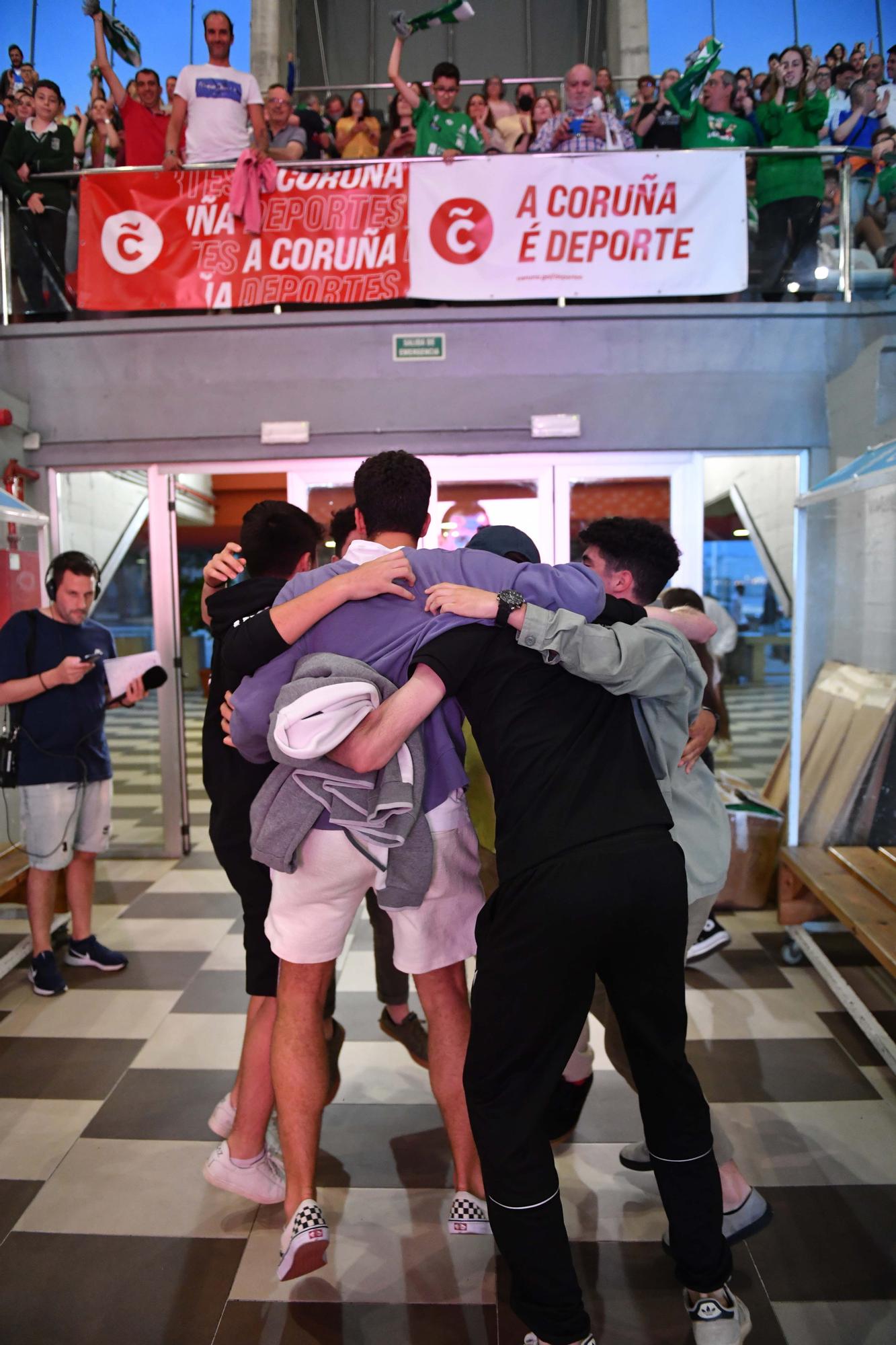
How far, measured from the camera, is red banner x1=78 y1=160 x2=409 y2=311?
202 inches

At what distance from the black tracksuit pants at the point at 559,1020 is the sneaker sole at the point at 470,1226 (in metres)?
0.47

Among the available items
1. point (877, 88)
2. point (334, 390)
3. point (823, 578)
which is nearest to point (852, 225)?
point (877, 88)

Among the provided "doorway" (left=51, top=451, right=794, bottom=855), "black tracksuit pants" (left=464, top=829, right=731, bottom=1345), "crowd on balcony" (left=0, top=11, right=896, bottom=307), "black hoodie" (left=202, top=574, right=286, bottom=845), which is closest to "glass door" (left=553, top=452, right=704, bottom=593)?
"doorway" (left=51, top=451, right=794, bottom=855)

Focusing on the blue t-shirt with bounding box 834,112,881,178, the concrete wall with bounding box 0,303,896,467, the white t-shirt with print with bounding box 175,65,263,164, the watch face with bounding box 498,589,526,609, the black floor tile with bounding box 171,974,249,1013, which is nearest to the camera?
the watch face with bounding box 498,589,526,609

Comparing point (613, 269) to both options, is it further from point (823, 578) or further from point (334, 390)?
point (823, 578)

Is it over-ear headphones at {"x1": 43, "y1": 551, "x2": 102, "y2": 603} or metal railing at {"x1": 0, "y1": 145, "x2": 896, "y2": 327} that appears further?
metal railing at {"x1": 0, "y1": 145, "x2": 896, "y2": 327}

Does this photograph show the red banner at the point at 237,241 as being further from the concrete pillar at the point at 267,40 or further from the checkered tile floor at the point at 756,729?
the concrete pillar at the point at 267,40

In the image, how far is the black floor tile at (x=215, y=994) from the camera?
3.43m

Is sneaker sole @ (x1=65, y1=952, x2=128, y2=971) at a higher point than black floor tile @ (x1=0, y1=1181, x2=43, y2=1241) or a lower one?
higher

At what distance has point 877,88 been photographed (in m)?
Result: 6.25

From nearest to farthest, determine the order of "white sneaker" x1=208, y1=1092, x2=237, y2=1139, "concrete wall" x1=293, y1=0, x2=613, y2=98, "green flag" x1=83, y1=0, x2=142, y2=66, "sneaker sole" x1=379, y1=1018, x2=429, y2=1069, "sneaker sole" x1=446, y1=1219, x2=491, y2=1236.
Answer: "sneaker sole" x1=446, y1=1219, x2=491, y2=1236, "white sneaker" x1=208, y1=1092, x2=237, y2=1139, "sneaker sole" x1=379, y1=1018, x2=429, y2=1069, "green flag" x1=83, y1=0, x2=142, y2=66, "concrete wall" x1=293, y1=0, x2=613, y2=98

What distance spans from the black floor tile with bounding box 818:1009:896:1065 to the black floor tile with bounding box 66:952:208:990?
8.45 feet

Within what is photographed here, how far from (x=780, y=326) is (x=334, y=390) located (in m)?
2.66

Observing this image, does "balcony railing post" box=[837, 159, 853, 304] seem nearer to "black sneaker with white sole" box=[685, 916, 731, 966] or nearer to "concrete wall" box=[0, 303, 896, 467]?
"concrete wall" box=[0, 303, 896, 467]
